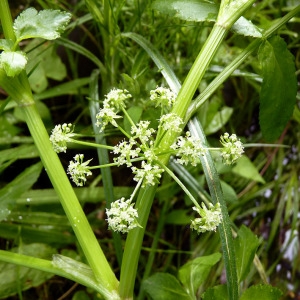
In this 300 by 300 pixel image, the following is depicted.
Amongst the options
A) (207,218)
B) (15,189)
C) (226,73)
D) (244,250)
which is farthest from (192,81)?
(15,189)

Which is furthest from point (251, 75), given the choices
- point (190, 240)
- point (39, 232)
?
point (39, 232)

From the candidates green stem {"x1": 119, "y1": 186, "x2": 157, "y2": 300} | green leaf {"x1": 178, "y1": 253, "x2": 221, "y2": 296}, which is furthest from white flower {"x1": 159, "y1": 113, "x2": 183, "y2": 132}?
green leaf {"x1": 178, "y1": 253, "x2": 221, "y2": 296}

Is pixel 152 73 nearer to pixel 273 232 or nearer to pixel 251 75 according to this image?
pixel 251 75

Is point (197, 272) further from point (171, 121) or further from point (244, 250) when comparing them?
point (171, 121)

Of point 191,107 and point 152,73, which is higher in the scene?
point 152,73

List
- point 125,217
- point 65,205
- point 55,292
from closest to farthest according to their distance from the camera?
point 125,217 < point 65,205 < point 55,292

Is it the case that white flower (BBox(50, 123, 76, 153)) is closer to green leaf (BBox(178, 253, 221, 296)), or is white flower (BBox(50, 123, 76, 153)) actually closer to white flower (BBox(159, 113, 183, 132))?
white flower (BBox(159, 113, 183, 132))

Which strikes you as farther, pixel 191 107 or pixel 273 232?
pixel 273 232
